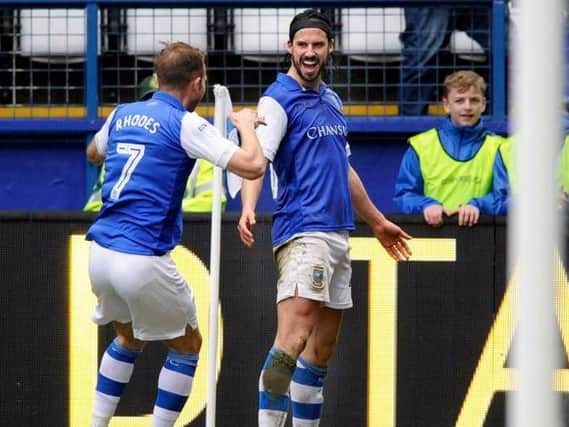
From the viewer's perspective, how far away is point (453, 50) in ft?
30.5

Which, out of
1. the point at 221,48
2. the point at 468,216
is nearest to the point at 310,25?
the point at 468,216

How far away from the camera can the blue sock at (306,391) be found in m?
6.83

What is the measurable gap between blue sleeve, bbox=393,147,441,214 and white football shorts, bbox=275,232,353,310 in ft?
3.72

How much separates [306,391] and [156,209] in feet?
3.54

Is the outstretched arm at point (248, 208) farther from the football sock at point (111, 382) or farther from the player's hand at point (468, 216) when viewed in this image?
the player's hand at point (468, 216)

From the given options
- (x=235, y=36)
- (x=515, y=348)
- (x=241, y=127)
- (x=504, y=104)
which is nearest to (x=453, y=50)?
(x=504, y=104)

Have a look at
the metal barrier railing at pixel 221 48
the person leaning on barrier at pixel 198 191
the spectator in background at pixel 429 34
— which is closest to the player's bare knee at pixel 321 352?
the person leaning on barrier at pixel 198 191

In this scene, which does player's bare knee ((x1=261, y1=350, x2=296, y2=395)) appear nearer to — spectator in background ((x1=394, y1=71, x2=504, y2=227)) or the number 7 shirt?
the number 7 shirt

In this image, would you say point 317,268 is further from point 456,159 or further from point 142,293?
point 456,159

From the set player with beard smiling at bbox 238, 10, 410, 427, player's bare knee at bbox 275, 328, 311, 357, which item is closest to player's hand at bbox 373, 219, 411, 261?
player with beard smiling at bbox 238, 10, 410, 427

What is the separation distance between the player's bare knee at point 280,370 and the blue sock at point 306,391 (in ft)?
0.73

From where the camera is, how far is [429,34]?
926cm

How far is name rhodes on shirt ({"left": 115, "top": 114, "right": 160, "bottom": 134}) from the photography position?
262 inches

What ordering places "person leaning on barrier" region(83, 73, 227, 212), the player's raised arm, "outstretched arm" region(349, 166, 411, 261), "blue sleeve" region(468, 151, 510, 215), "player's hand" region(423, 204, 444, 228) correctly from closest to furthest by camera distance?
the player's raised arm, "outstretched arm" region(349, 166, 411, 261), "player's hand" region(423, 204, 444, 228), "blue sleeve" region(468, 151, 510, 215), "person leaning on barrier" region(83, 73, 227, 212)
